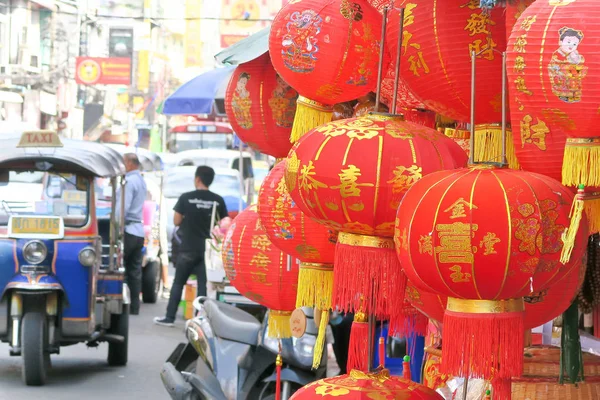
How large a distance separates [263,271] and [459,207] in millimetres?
1907

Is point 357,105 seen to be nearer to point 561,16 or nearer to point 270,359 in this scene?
point 561,16

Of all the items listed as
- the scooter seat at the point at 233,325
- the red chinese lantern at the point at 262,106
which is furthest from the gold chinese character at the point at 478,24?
the scooter seat at the point at 233,325

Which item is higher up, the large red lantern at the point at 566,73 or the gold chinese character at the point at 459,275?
the large red lantern at the point at 566,73

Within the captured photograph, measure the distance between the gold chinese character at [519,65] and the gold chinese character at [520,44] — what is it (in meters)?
0.02

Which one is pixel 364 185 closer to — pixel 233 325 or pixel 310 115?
pixel 310 115

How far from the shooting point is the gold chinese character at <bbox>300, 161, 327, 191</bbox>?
3158 millimetres

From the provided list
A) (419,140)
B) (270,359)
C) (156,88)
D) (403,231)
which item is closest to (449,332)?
(403,231)

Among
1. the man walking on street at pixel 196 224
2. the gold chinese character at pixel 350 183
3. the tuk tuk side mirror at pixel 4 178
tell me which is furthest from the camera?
the man walking on street at pixel 196 224

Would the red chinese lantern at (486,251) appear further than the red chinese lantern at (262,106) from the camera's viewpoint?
No

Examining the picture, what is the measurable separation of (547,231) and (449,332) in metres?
0.38

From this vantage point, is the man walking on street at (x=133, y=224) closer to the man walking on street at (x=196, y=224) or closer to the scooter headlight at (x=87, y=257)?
the man walking on street at (x=196, y=224)

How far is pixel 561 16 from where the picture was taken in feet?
8.64

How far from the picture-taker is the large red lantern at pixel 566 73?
258cm

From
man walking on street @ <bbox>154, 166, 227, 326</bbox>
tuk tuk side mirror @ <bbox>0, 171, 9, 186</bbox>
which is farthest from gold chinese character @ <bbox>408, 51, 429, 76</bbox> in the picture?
man walking on street @ <bbox>154, 166, 227, 326</bbox>
